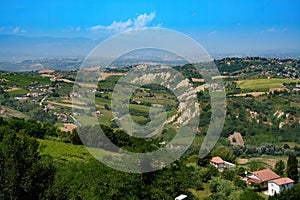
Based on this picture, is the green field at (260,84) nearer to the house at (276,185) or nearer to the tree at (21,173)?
the house at (276,185)

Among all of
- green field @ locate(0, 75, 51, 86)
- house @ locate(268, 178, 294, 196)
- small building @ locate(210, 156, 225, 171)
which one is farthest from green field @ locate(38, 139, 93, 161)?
green field @ locate(0, 75, 51, 86)

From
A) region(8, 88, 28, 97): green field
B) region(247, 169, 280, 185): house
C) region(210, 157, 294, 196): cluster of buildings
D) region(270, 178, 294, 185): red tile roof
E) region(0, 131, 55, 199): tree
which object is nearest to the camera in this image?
region(0, 131, 55, 199): tree

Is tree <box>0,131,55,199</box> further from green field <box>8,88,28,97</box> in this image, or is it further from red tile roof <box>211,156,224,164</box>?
green field <box>8,88,28,97</box>

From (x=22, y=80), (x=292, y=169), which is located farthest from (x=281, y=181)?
(x=22, y=80)

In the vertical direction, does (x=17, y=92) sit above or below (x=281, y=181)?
above

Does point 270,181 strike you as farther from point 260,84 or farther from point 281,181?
point 260,84

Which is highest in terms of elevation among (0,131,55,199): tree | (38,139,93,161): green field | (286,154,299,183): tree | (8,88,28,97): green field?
(0,131,55,199): tree

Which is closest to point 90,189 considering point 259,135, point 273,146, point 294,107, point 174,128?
point 174,128

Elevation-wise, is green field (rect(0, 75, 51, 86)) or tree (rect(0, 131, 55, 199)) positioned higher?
tree (rect(0, 131, 55, 199))

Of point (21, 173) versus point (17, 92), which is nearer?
point (21, 173)
